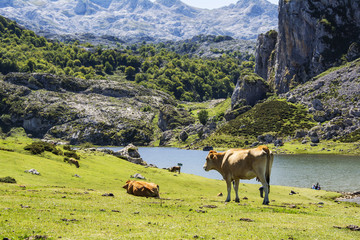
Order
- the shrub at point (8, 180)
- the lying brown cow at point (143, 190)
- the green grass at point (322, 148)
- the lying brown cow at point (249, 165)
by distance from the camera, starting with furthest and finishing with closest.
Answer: the green grass at point (322, 148)
the lying brown cow at point (143, 190)
the shrub at point (8, 180)
the lying brown cow at point (249, 165)

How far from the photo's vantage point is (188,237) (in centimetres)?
1388

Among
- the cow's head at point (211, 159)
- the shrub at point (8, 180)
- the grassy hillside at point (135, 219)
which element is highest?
the cow's head at point (211, 159)

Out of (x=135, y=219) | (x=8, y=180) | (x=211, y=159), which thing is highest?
(x=211, y=159)

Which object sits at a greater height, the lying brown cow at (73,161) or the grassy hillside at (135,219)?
the grassy hillside at (135,219)

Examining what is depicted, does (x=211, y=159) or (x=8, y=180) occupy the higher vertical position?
(x=211, y=159)

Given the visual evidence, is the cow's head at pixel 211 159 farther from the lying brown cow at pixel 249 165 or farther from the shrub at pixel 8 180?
the shrub at pixel 8 180

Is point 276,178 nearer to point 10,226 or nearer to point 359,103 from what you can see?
point 10,226

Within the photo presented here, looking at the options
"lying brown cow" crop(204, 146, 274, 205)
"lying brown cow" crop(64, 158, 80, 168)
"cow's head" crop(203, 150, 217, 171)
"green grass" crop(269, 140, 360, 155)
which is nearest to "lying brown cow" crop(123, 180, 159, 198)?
"cow's head" crop(203, 150, 217, 171)

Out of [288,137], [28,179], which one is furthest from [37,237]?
[288,137]

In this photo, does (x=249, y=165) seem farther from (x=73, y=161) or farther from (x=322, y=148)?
(x=322, y=148)

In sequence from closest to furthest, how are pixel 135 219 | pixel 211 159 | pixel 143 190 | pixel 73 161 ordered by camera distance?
1. pixel 135 219
2. pixel 143 190
3. pixel 211 159
4. pixel 73 161

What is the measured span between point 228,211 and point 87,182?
62.8 feet

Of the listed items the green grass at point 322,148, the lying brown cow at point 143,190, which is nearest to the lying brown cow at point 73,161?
the lying brown cow at point 143,190

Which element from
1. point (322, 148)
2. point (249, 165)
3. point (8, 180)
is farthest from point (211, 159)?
point (322, 148)
